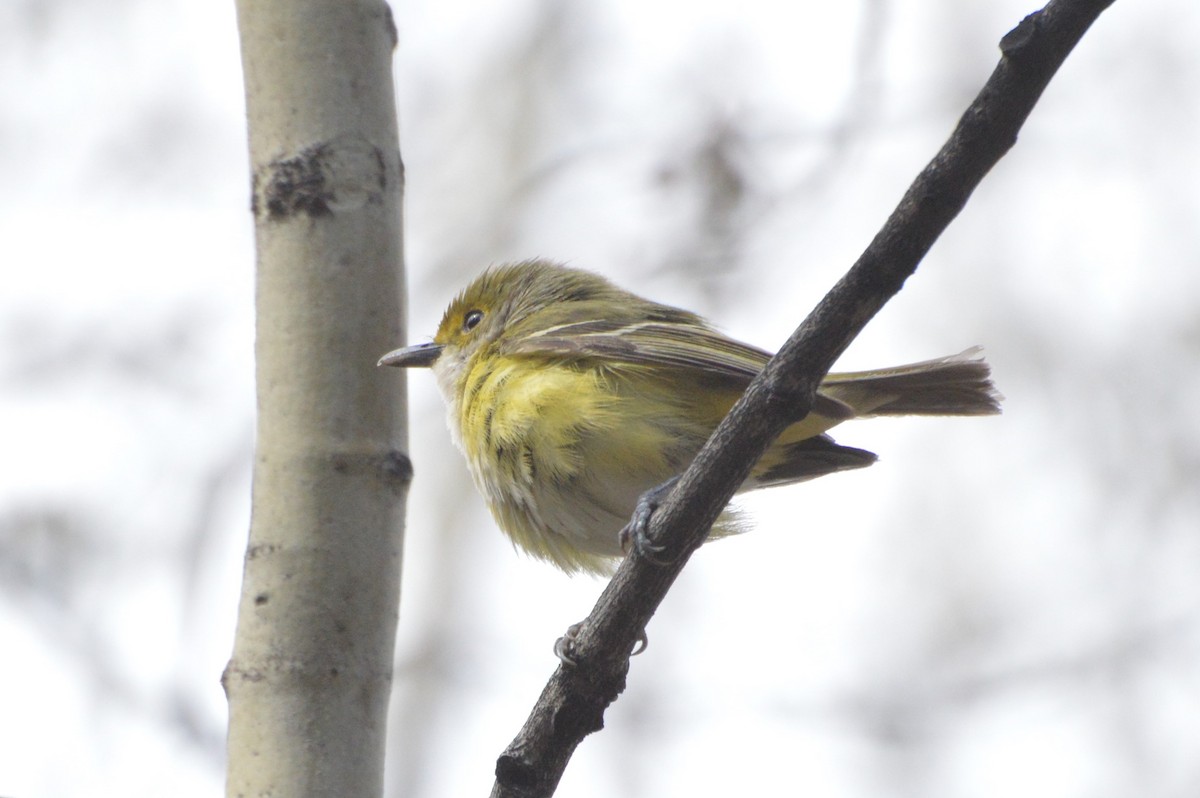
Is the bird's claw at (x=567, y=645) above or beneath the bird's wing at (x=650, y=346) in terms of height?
beneath

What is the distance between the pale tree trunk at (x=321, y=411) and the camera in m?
2.57

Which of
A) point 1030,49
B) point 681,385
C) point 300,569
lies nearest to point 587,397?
point 681,385

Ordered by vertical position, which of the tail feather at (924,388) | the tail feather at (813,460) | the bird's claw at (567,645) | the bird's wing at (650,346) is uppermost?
the bird's wing at (650,346)

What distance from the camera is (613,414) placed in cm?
382

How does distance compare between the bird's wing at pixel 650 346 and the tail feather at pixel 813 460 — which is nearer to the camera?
the bird's wing at pixel 650 346

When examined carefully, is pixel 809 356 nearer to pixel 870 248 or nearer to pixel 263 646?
pixel 870 248

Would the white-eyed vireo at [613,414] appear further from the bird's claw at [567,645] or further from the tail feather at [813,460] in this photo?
the bird's claw at [567,645]

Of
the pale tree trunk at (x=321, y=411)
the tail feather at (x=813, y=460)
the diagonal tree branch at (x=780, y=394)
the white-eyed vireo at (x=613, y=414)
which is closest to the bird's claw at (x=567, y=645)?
the diagonal tree branch at (x=780, y=394)

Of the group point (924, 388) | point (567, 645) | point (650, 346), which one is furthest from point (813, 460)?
point (567, 645)

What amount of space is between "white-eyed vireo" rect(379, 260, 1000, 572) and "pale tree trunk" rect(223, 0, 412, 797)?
0.87 m

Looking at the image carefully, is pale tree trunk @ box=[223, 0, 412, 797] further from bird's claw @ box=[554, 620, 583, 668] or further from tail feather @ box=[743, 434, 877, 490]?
tail feather @ box=[743, 434, 877, 490]

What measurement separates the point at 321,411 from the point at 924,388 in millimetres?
2075

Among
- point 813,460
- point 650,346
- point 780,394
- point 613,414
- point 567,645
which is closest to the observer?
point 780,394

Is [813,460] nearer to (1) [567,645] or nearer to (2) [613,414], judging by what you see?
(2) [613,414]
